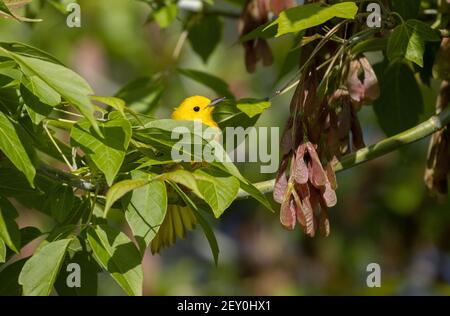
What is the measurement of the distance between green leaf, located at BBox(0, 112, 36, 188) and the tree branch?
2.00 feet

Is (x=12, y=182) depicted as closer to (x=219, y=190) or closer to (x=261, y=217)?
(x=219, y=190)

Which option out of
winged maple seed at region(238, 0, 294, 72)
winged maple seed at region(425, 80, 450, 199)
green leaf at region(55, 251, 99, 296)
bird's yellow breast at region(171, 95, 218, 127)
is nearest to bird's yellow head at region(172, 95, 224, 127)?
bird's yellow breast at region(171, 95, 218, 127)

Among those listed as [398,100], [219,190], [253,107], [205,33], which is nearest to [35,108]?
[219,190]

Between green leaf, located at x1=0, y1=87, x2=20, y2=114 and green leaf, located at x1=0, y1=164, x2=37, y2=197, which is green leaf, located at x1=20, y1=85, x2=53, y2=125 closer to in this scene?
green leaf, located at x1=0, y1=87, x2=20, y2=114

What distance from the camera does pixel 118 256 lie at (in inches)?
88.0

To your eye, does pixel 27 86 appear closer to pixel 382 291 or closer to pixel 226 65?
pixel 382 291

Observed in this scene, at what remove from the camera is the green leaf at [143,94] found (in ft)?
12.1

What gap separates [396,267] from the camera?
5.84 meters

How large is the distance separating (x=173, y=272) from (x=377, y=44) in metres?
3.76

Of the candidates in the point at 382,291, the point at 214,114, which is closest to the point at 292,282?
the point at 382,291

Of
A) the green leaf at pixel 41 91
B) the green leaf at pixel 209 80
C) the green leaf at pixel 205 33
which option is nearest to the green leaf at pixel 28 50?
the green leaf at pixel 41 91

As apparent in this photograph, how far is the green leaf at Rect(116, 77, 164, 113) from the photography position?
12.1 feet

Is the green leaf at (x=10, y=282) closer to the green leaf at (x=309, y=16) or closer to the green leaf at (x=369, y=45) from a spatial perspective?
the green leaf at (x=309, y=16)

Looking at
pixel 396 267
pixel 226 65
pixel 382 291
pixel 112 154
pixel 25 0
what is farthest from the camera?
pixel 226 65
